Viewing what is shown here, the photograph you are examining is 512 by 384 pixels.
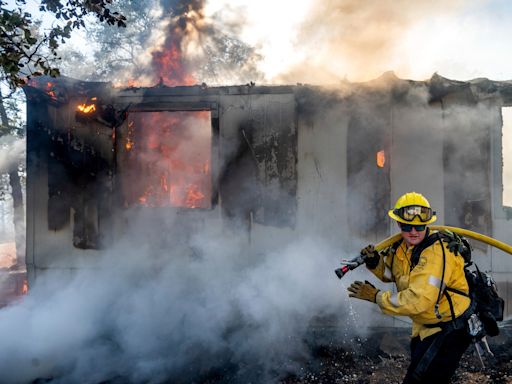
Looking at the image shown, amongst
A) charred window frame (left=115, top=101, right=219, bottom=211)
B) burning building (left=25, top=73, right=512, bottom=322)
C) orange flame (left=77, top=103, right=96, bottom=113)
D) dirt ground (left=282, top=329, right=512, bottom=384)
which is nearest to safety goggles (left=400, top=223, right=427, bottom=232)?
dirt ground (left=282, top=329, right=512, bottom=384)

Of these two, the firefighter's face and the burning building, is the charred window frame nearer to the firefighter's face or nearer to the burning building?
the burning building

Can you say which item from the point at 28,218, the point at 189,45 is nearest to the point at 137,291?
the point at 28,218

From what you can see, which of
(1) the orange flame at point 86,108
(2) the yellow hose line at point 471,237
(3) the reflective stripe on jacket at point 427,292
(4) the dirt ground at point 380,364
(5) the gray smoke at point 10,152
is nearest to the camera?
(3) the reflective stripe on jacket at point 427,292

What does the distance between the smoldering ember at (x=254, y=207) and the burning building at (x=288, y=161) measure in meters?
0.03

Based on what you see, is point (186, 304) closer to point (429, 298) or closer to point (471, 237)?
point (429, 298)

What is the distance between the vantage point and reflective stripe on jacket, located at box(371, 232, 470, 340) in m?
3.12

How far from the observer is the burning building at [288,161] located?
648cm

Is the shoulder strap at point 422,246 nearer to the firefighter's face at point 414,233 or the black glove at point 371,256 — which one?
the firefighter's face at point 414,233

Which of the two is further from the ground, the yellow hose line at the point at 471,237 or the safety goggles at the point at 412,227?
the safety goggles at the point at 412,227

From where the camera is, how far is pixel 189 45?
11117 mm

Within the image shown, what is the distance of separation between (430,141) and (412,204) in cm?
374

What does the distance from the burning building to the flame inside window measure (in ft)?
0.62

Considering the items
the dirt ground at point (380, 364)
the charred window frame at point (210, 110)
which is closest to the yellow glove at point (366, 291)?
the dirt ground at point (380, 364)

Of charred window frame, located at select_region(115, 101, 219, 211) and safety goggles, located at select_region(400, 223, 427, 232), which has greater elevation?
charred window frame, located at select_region(115, 101, 219, 211)
